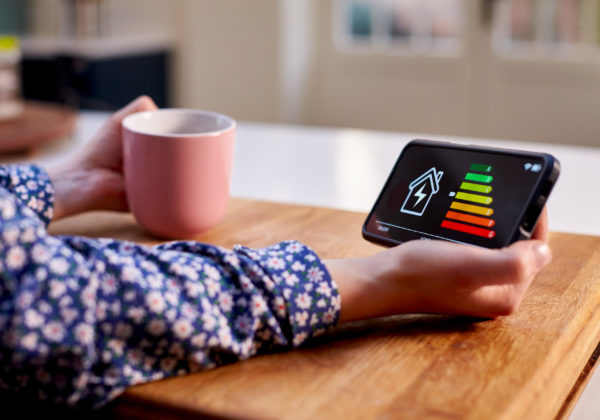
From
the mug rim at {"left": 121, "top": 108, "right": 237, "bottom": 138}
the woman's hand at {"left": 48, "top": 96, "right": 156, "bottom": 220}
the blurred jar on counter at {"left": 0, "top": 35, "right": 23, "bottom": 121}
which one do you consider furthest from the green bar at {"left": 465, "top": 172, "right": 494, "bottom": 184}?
the blurred jar on counter at {"left": 0, "top": 35, "right": 23, "bottom": 121}

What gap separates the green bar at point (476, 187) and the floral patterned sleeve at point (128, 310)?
0.46 feet

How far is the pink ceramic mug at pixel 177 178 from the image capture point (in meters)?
0.71

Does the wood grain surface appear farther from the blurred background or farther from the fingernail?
the blurred background

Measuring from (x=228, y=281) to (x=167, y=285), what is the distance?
51 mm

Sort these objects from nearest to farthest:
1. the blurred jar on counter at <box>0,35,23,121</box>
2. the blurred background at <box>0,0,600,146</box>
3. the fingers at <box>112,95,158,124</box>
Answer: the fingers at <box>112,95,158,124</box> → the blurred jar on counter at <box>0,35,23,121</box> → the blurred background at <box>0,0,600,146</box>

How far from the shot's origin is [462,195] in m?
0.60

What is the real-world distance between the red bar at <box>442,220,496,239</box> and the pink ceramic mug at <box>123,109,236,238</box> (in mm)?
252

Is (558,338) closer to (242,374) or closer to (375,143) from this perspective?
(242,374)

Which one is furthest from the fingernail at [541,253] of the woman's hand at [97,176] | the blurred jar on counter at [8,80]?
the blurred jar on counter at [8,80]

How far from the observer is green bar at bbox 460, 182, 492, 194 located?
0.58m

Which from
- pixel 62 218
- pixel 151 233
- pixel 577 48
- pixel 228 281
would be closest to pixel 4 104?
pixel 62 218

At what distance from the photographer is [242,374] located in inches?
19.1

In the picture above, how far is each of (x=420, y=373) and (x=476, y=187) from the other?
0.59 ft

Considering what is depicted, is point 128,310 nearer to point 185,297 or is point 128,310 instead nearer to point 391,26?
point 185,297
